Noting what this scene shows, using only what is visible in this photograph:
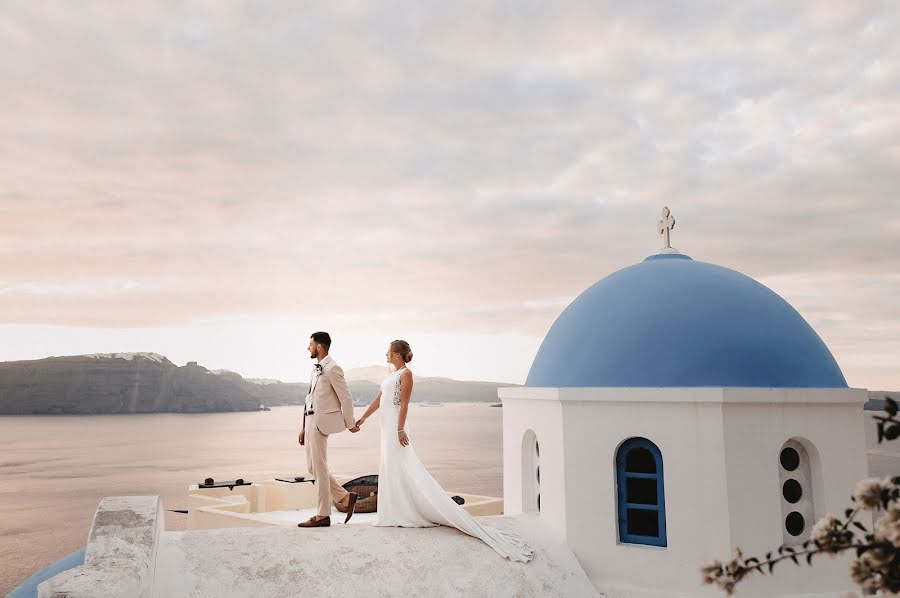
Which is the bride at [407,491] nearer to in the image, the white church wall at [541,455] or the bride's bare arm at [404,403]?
the bride's bare arm at [404,403]

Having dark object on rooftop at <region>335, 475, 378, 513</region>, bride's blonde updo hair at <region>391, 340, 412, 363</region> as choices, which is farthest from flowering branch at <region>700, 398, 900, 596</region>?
dark object on rooftop at <region>335, 475, 378, 513</region>

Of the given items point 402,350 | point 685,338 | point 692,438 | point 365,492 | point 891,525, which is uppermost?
point 685,338

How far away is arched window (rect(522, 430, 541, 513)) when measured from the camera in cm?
1034

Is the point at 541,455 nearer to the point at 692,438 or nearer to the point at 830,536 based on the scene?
the point at 692,438

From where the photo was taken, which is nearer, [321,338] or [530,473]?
[321,338]

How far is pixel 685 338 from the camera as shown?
9227mm

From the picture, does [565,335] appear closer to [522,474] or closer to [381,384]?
[522,474]

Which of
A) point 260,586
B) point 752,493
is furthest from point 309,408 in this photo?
point 752,493

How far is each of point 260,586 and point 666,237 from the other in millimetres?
8452

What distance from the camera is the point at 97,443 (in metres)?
150

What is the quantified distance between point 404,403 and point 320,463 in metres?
1.31

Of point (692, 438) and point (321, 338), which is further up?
point (321, 338)

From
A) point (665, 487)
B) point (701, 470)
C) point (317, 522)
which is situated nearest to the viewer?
point (701, 470)

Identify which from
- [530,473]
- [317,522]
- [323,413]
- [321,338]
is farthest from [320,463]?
[530,473]
